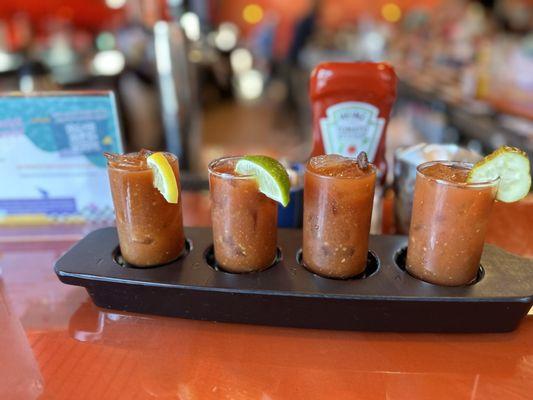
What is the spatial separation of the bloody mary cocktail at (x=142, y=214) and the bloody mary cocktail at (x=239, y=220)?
4.1 inches

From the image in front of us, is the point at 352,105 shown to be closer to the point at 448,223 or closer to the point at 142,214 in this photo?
the point at 448,223

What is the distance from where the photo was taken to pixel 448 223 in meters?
0.86

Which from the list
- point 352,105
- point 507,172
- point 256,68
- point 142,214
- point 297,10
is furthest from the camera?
point 297,10

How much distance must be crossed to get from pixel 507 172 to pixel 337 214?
13.0 inches

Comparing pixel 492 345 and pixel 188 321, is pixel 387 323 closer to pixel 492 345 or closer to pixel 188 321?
pixel 492 345

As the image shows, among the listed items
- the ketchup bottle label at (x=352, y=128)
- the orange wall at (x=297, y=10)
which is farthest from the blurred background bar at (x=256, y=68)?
the ketchup bottle label at (x=352, y=128)

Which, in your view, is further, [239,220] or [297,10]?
[297,10]

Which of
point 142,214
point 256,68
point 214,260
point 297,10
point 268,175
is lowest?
point 256,68

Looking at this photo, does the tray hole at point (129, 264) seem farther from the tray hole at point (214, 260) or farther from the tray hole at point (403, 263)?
the tray hole at point (403, 263)

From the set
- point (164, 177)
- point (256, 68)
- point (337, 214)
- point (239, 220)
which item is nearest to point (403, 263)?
point (337, 214)

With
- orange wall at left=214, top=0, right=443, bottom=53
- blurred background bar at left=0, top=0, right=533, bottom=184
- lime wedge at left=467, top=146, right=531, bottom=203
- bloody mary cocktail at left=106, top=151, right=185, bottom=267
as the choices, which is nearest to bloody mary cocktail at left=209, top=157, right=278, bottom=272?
bloody mary cocktail at left=106, top=151, right=185, bottom=267

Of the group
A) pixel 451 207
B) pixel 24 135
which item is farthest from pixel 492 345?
pixel 24 135

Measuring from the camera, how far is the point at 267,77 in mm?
11383

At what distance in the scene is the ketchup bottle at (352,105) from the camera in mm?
1170
